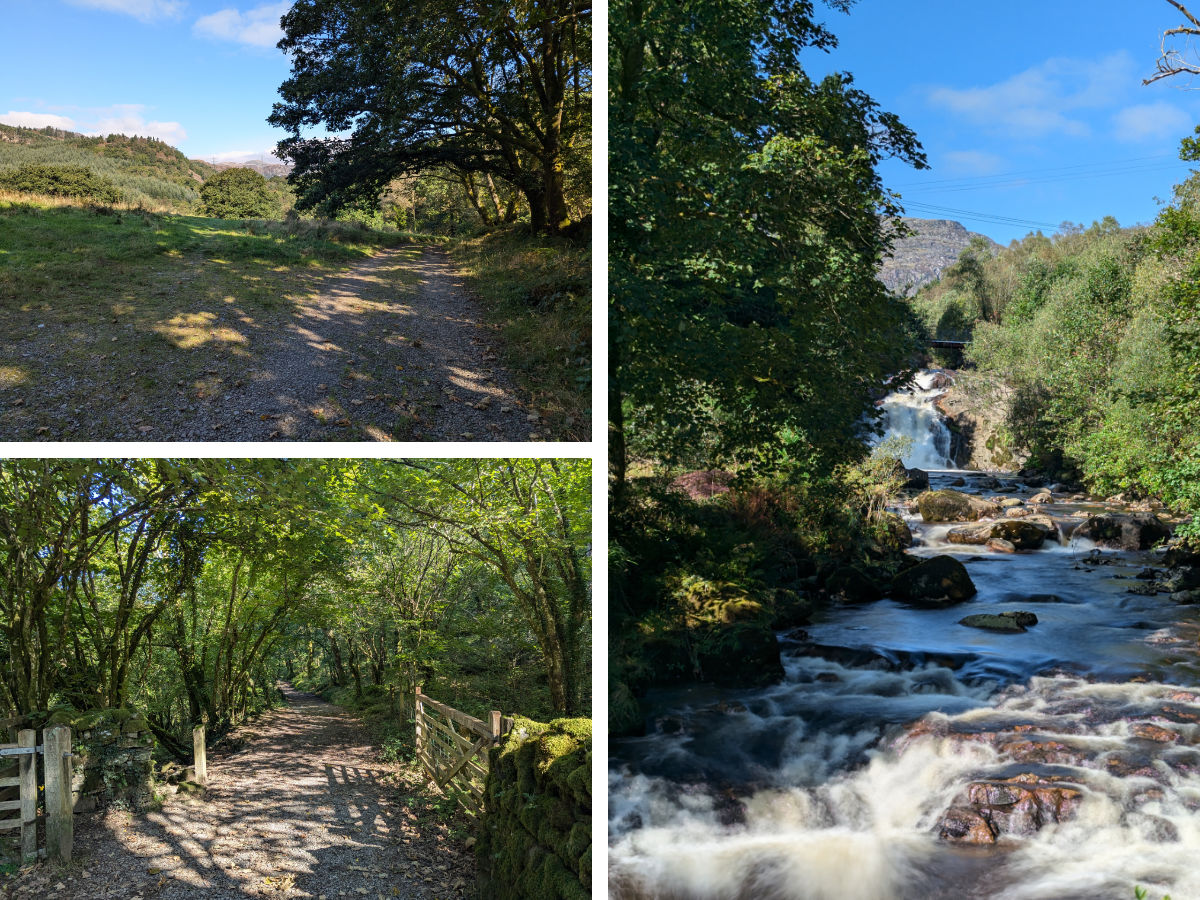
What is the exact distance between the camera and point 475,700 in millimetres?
9805

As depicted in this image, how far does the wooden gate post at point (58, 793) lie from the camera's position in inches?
228

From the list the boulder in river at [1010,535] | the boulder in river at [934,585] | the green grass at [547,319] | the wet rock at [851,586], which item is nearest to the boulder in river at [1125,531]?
the boulder in river at [1010,535]

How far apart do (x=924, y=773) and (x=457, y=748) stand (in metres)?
Result: 4.47

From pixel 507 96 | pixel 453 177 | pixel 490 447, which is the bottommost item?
pixel 490 447

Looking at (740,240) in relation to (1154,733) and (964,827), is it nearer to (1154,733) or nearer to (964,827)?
(964,827)

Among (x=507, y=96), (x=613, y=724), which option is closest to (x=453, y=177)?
(x=507, y=96)

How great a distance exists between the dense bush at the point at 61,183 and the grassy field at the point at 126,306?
0.19 meters

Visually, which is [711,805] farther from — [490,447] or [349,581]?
[349,581]

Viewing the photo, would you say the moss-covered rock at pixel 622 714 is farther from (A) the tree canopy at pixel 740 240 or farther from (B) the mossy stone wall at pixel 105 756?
(B) the mossy stone wall at pixel 105 756

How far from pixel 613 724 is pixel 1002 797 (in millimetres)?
3361

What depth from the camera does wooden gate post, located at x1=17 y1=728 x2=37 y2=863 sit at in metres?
5.66

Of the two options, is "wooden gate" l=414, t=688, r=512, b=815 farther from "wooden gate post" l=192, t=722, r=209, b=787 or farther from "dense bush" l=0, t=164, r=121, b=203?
"dense bush" l=0, t=164, r=121, b=203

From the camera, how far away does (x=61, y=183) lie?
968 cm

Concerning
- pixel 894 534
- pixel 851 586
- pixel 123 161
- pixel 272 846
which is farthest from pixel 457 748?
pixel 894 534
